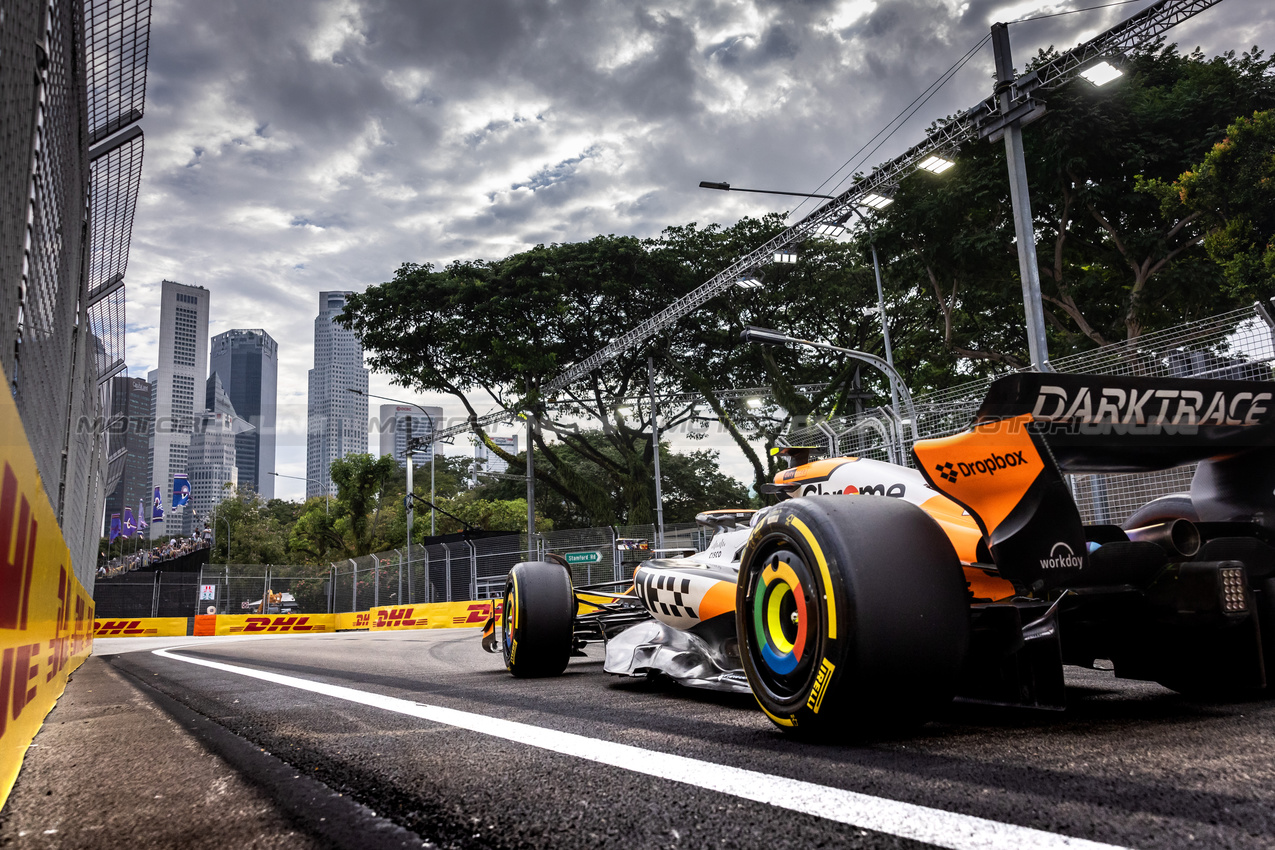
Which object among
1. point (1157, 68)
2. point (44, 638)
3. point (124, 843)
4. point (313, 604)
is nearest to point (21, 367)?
point (44, 638)

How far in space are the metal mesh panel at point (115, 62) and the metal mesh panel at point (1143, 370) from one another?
15.7 ft

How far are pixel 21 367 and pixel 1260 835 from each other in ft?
13.5

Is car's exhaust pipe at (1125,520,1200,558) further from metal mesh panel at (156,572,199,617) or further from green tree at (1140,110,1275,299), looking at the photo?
metal mesh panel at (156,572,199,617)

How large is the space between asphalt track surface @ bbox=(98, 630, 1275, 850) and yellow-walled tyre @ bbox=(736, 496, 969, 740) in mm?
111

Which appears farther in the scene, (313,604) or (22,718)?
(313,604)

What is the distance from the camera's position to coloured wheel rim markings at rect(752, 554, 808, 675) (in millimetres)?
2281

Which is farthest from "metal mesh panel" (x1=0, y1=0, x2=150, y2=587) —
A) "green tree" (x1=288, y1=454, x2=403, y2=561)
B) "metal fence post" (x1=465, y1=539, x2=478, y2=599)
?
"green tree" (x1=288, y1=454, x2=403, y2=561)

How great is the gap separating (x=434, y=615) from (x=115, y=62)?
20133 mm

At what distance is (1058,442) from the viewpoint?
2.38m

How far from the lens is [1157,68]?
18172mm

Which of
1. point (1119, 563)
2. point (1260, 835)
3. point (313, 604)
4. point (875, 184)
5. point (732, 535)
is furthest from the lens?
point (313, 604)

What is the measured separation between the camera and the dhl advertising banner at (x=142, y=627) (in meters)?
26.4

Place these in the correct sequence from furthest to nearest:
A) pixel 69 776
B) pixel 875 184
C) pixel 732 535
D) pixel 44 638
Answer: pixel 875 184, pixel 732 535, pixel 44 638, pixel 69 776

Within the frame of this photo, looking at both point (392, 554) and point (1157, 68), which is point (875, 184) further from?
point (392, 554)
